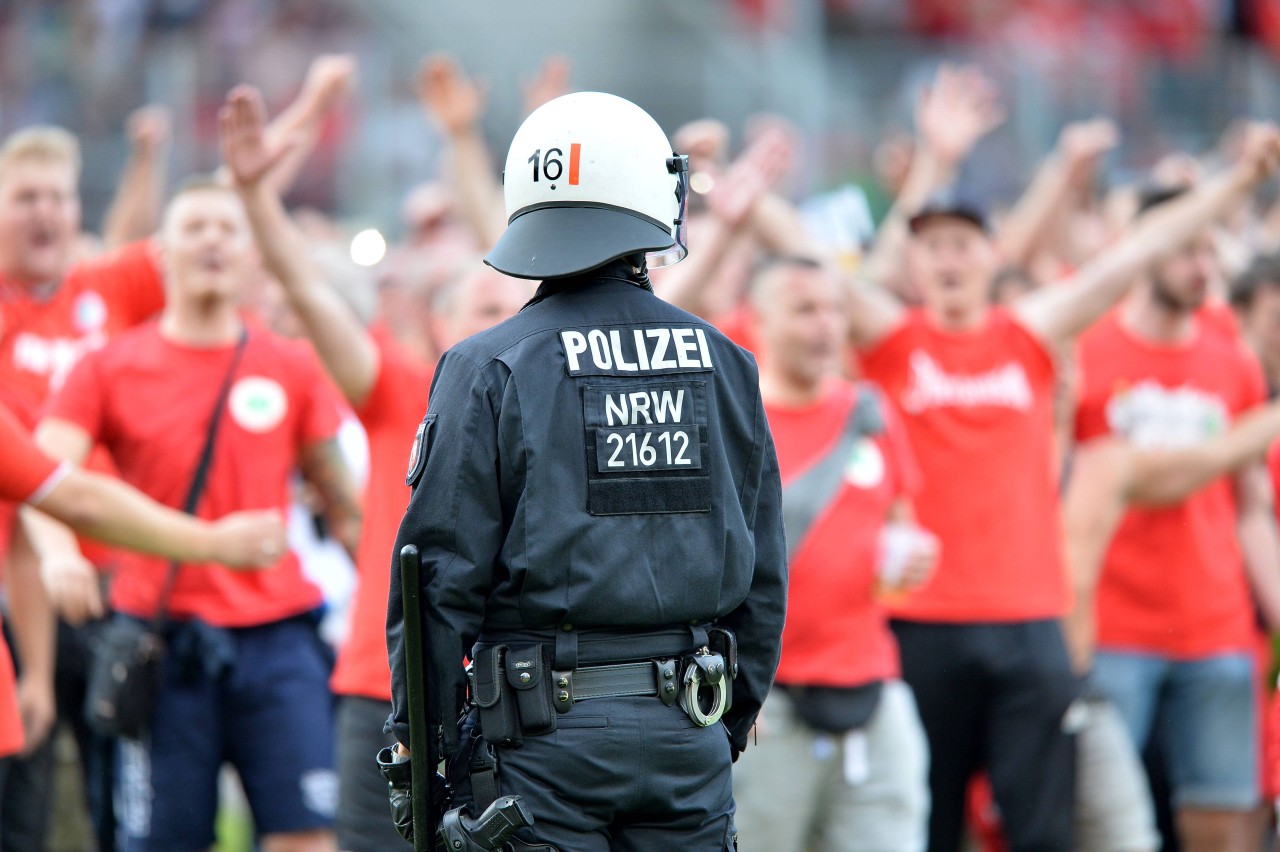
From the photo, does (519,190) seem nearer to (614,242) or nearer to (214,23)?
(614,242)

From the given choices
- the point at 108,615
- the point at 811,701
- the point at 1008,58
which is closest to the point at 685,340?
the point at 811,701

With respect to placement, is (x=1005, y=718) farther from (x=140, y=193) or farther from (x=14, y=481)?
(x=140, y=193)

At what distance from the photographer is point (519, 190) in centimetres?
409

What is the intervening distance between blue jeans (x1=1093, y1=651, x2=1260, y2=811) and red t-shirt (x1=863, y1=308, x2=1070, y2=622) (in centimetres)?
58

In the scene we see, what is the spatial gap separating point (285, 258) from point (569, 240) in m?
2.16

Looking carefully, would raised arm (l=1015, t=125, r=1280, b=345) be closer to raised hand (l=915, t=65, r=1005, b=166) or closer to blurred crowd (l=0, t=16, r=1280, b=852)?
blurred crowd (l=0, t=16, r=1280, b=852)

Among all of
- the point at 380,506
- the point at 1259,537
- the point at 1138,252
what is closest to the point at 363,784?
the point at 380,506

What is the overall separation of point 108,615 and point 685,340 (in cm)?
391

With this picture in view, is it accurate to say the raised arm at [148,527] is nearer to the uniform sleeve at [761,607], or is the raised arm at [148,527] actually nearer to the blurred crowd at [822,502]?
the blurred crowd at [822,502]

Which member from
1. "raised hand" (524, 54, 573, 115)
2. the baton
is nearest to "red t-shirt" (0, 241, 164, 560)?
"raised hand" (524, 54, 573, 115)

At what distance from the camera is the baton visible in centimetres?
383

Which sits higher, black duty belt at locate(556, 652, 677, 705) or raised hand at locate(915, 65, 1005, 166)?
raised hand at locate(915, 65, 1005, 166)

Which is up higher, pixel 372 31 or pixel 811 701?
pixel 372 31

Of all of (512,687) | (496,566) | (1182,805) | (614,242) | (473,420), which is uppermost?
(614,242)
